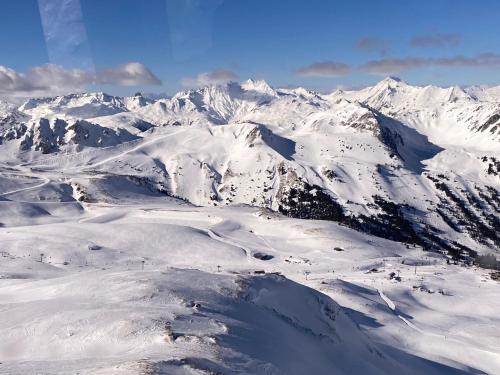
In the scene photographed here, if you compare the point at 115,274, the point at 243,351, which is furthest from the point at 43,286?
the point at 243,351

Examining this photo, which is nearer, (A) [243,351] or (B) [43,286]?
(A) [243,351]

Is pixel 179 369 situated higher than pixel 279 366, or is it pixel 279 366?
pixel 179 369

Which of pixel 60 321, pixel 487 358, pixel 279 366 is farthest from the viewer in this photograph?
pixel 487 358

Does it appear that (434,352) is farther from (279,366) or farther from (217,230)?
(217,230)

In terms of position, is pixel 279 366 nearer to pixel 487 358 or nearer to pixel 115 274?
pixel 115 274

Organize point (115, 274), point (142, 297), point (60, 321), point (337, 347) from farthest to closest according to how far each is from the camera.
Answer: point (115, 274)
point (337, 347)
point (142, 297)
point (60, 321)

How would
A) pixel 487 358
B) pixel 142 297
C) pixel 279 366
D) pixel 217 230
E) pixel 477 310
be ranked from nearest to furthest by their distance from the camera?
pixel 279 366
pixel 142 297
pixel 487 358
pixel 477 310
pixel 217 230

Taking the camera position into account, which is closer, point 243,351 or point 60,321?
point 243,351

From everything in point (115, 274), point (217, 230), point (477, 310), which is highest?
point (115, 274)

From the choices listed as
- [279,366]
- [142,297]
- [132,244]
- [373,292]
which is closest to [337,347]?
[279,366]
